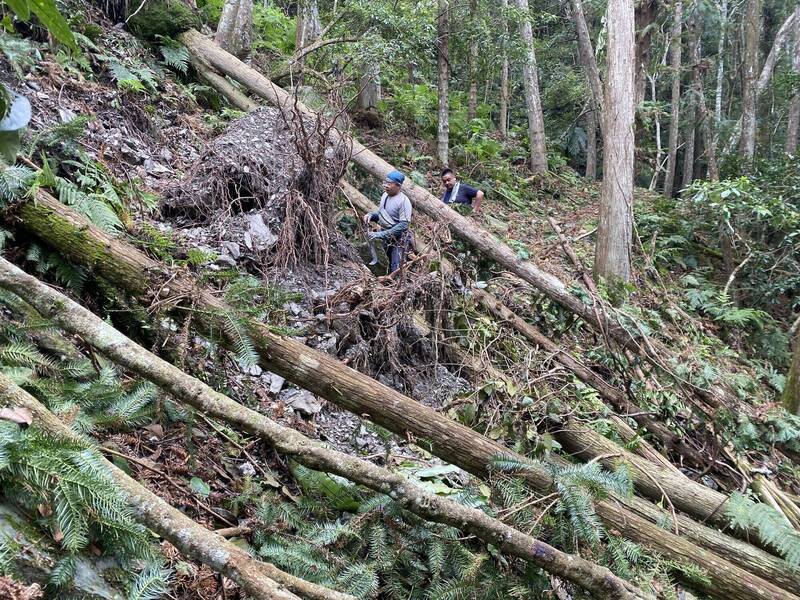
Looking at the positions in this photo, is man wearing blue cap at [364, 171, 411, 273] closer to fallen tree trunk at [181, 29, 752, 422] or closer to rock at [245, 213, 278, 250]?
fallen tree trunk at [181, 29, 752, 422]

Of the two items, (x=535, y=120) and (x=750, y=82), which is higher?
(x=750, y=82)

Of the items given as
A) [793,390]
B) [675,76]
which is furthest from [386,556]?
[675,76]

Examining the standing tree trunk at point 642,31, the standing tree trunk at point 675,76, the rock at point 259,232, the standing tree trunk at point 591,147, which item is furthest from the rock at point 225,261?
the standing tree trunk at point 591,147

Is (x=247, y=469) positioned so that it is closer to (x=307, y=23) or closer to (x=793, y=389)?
(x=793, y=389)

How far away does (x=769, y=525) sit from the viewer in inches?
147

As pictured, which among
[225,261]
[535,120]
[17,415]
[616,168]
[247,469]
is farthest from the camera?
[535,120]

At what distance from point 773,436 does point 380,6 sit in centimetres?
930

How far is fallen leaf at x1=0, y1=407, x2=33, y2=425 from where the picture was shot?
2041mm

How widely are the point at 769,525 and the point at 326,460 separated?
10.2 ft

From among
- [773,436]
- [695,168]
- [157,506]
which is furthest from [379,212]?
[695,168]

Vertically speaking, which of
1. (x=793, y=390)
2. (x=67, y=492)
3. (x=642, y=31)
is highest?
(x=642, y=31)

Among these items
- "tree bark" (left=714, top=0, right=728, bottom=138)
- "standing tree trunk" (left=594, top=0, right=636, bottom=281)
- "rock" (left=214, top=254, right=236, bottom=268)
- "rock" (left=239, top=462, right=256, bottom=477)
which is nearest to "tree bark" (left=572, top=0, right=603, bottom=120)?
"tree bark" (left=714, top=0, right=728, bottom=138)

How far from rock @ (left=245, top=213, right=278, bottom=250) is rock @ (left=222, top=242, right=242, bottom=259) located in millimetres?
216

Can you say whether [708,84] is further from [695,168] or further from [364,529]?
[364,529]
